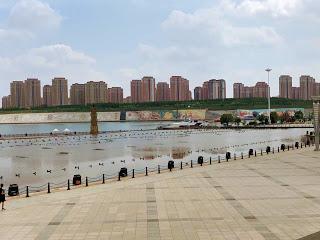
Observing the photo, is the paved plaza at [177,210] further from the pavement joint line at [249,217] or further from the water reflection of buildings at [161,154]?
the water reflection of buildings at [161,154]

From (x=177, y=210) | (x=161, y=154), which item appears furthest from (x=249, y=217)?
(x=161, y=154)

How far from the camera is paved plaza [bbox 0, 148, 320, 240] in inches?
672

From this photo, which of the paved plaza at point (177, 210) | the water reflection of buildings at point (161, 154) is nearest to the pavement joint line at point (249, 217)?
the paved plaza at point (177, 210)

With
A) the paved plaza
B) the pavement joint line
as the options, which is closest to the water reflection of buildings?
the paved plaza

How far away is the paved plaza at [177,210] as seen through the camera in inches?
672

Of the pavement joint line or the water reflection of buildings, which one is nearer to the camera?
the pavement joint line

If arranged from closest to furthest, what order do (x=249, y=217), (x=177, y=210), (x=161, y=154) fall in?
1. (x=249, y=217)
2. (x=177, y=210)
3. (x=161, y=154)

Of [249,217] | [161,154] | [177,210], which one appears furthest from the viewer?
[161,154]

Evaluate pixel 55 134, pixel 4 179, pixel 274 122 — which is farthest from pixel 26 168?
pixel 274 122

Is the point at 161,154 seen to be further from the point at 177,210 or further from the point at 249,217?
the point at 249,217

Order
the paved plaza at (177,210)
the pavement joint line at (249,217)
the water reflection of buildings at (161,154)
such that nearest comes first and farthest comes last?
the pavement joint line at (249,217)
the paved plaza at (177,210)
the water reflection of buildings at (161,154)

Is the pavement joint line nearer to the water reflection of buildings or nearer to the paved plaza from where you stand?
the paved plaza

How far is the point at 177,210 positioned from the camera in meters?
20.7

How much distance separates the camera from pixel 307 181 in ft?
94.0
